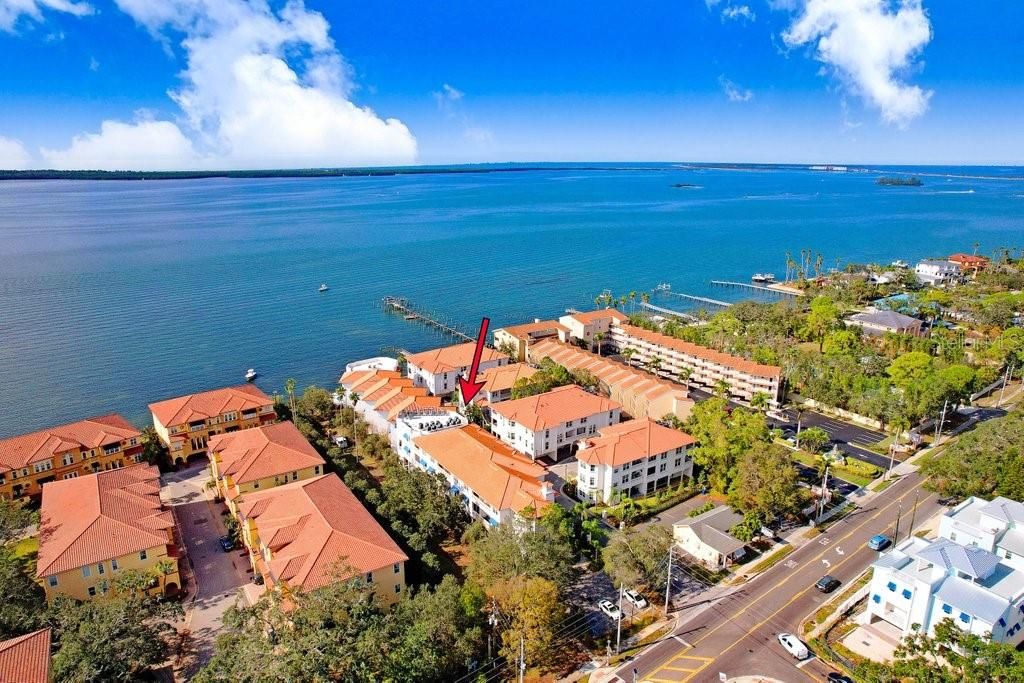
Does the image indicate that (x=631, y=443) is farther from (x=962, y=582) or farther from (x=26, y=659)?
(x=26, y=659)

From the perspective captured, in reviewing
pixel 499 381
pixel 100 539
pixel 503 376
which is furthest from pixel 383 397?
pixel 100 539

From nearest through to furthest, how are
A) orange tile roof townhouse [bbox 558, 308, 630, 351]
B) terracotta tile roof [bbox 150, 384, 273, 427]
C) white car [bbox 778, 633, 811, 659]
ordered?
white car [bbox 778, 633, 811, 659]
terracotta tile roof [bbox 150, 384, 273, 427]
orange tile roof townhouse [bbox 558, 308, 630, 351]

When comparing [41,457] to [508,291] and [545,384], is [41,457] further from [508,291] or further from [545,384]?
[508,291]

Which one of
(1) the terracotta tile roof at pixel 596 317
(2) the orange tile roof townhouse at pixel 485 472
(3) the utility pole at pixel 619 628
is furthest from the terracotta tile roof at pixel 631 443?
(1) the terracotta tile roof at pixel 596 317

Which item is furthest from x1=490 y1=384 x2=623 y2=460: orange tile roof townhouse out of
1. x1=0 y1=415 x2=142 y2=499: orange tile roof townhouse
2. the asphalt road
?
x1=0 y1=415 x2=142 y2=499: orange tile roof townhouse

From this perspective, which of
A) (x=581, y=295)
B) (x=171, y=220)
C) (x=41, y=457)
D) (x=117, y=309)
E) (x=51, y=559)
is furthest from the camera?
(x=171, y=220)

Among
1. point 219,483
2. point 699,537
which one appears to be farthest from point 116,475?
point 699,537

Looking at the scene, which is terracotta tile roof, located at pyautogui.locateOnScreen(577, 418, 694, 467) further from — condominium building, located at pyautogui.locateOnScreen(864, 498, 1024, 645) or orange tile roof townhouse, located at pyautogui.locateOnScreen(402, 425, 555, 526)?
condominium building, located at pyautogui.locateOnScreen(864, 498, 1024, 645)
